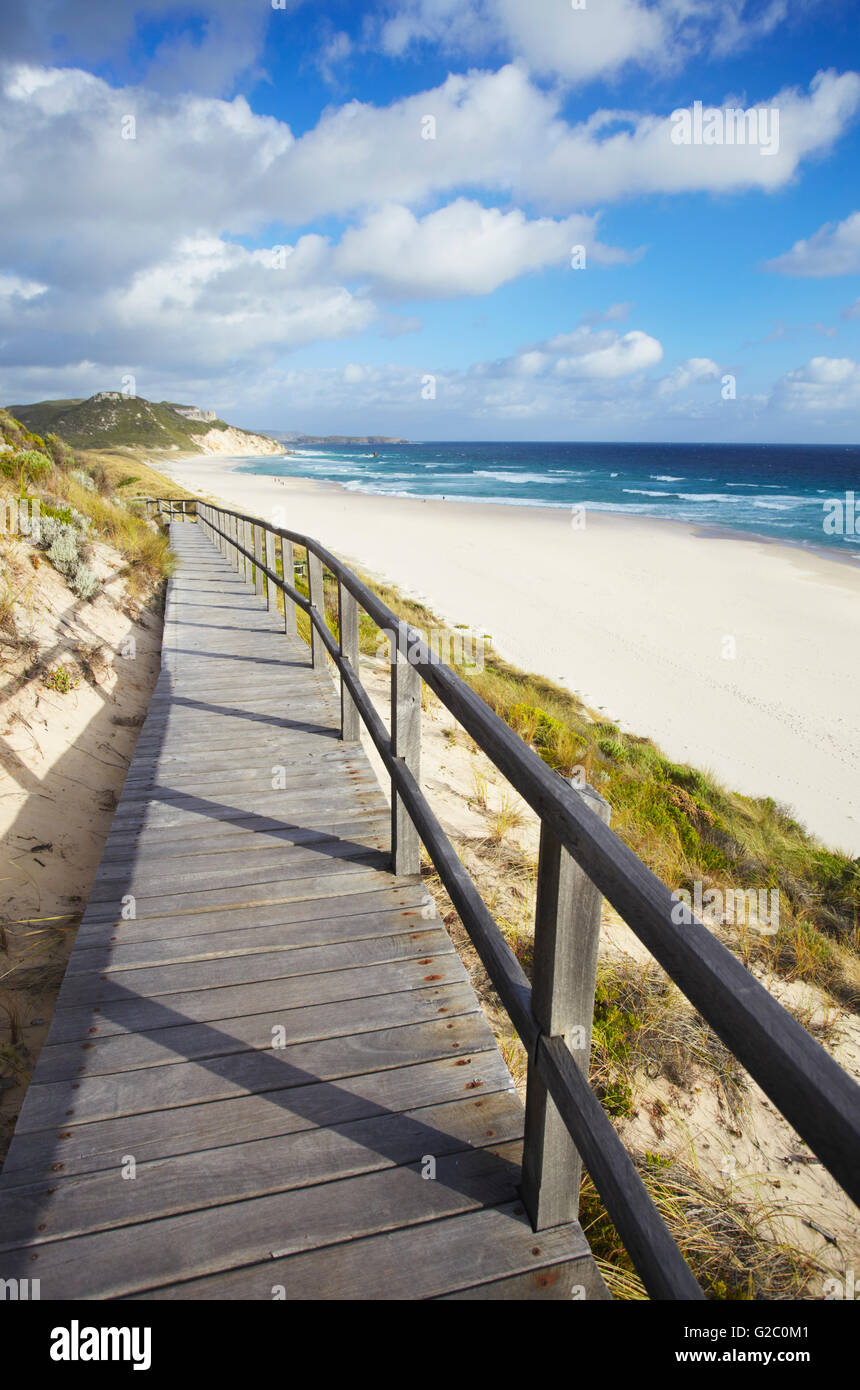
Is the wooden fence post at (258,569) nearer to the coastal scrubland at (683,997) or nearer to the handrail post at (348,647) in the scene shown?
the coastal scrubland at (683,997)

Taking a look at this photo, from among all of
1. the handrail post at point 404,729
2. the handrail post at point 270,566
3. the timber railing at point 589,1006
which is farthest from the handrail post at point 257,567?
the timber railing at point 589,1006

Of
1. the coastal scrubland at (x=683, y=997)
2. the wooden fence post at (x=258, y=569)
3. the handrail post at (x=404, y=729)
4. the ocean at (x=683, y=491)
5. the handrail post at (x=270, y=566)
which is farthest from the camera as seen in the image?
the ocean at (x=683, y=491)

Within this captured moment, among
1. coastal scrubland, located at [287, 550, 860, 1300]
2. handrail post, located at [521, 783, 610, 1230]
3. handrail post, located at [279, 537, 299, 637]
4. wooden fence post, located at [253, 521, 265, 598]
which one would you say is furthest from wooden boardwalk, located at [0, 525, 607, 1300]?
wooden fence post, located at [253, 521, 265, 598]

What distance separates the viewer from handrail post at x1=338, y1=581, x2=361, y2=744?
422 cm

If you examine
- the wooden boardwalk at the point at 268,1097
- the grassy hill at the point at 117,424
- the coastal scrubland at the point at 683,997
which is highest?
the grassy hill at the point at 117,424

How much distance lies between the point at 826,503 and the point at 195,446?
3705 inches

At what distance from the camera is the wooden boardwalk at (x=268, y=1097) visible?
64.7 inches

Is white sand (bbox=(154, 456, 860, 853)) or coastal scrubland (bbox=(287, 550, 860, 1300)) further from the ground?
white sand (bbox=(154, 456, 860, 853))

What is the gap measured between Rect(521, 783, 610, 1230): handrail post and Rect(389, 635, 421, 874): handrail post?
1.36 m

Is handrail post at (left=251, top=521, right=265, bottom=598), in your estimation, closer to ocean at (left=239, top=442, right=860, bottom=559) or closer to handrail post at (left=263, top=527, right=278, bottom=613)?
handrail post at (left=263, top=527, right=278, bottom=613)

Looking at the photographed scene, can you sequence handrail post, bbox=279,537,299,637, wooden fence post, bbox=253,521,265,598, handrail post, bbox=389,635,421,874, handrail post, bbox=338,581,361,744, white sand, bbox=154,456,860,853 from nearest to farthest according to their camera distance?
handrail post, bbox=389,635,421,874, handrail post, bbox=338,581,361,744, handrail post, bbox=279,537,299,637, white sand, bbox=154,456,860,853, wooden fence post, bbox=253,521,265,598

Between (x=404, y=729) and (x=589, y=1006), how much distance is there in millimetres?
1540

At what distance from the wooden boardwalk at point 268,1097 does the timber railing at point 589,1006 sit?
0.27 m

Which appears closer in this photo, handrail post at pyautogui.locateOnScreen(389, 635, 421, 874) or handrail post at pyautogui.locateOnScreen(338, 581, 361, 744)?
handrail post at pyautogui.locateOnScreen(389, 635, 421, 874)
